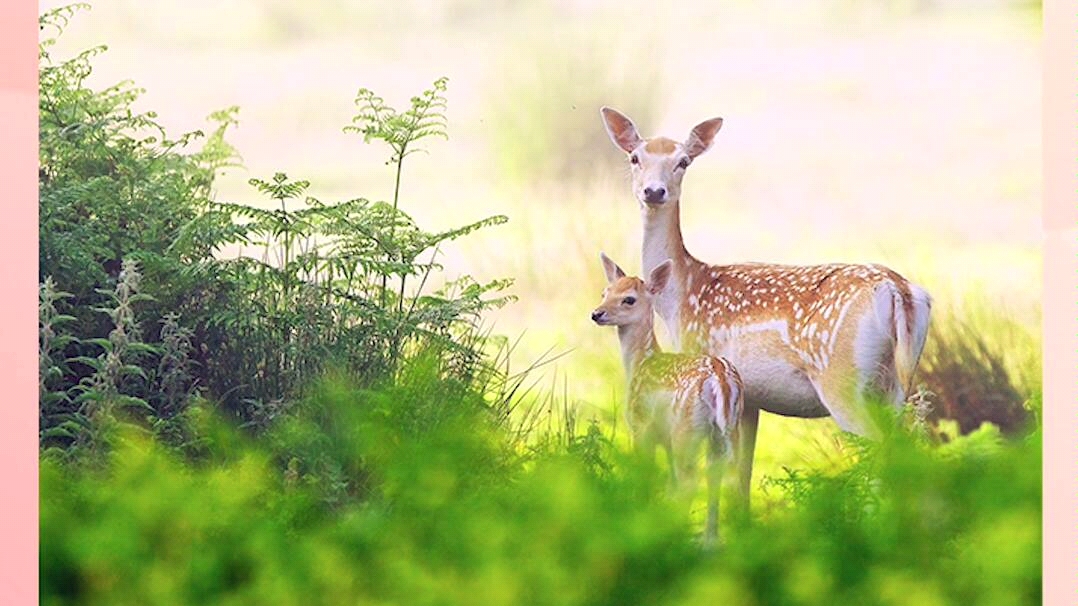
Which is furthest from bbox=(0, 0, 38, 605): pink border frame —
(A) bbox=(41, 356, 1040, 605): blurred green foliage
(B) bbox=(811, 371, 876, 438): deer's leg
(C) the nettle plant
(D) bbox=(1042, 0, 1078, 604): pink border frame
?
(D) bbox=(1042, 0, 1078, 604): pink border frame

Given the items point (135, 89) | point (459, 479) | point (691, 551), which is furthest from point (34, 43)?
point (691, 551)

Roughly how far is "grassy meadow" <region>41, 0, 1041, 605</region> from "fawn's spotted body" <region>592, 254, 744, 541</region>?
0.21 ft

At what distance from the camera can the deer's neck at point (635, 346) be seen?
3340 millimetres

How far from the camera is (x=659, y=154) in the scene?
11.0ft

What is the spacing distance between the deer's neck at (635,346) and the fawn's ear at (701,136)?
1.29ft

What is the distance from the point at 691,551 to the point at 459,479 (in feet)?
1.61

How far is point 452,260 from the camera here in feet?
11.1

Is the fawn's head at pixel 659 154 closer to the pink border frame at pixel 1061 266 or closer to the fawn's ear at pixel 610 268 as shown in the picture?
the fawn's ear at pixel 610 268

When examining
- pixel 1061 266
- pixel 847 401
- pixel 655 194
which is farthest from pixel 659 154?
pixel 1061 266

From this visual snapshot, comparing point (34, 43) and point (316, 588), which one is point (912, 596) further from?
point (34, 43)

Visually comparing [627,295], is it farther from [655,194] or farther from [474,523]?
[474,523]

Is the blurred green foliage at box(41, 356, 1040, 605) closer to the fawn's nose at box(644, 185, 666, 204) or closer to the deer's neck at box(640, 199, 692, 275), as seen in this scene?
the deer's neck at box(640, 199, 692, 275)

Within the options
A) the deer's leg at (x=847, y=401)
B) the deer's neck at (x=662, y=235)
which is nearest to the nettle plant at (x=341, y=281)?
the deer's neck at (x=662, y=235)

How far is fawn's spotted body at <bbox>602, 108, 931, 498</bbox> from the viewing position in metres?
3.31
